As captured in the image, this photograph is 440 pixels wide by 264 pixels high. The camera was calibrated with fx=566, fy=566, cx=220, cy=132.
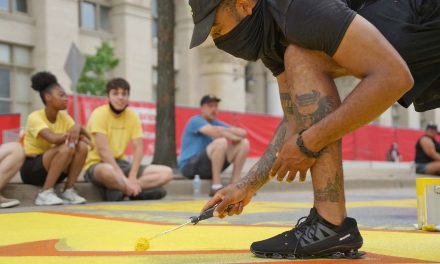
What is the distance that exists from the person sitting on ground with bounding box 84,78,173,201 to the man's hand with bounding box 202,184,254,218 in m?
4.33

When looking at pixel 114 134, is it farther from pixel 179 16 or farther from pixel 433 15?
pixel 179 16

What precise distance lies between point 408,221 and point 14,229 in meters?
2.76

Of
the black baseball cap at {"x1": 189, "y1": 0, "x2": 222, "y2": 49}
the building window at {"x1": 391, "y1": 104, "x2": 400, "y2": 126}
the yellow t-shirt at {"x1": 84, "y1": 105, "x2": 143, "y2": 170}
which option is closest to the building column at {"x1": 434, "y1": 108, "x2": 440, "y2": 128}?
the building window at {"x1": 391, "y1": 104, "x2": 400, "y2": 126}

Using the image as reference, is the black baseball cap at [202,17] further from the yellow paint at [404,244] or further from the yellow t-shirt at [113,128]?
the yellow t-shirt at [113,128]

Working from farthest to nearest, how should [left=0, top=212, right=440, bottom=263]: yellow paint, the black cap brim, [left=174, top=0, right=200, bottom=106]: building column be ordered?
Answer: [left=174, top=0, right=200, bottom=106]: building column, [left=0, top=212, right=440, bottom=263]: yellow paint, the black cap brim

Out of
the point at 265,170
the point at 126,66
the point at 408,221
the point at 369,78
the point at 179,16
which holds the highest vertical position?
the point at 179,16

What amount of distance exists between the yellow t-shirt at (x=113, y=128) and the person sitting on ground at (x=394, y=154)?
60.7 ft

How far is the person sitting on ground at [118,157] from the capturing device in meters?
6.79

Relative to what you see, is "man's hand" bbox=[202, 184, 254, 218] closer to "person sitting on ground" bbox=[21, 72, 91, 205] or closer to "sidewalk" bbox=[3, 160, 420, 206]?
"person sitting on ground" bbox=[21, 72, 91, 205]

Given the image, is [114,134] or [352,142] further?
[352,142]

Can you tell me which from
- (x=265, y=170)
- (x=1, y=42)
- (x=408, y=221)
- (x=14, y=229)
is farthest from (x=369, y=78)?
(x=1, y=42)

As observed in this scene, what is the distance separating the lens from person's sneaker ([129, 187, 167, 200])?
23.6ft

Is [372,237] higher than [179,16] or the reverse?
the reverse

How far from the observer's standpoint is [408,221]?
414 cm
